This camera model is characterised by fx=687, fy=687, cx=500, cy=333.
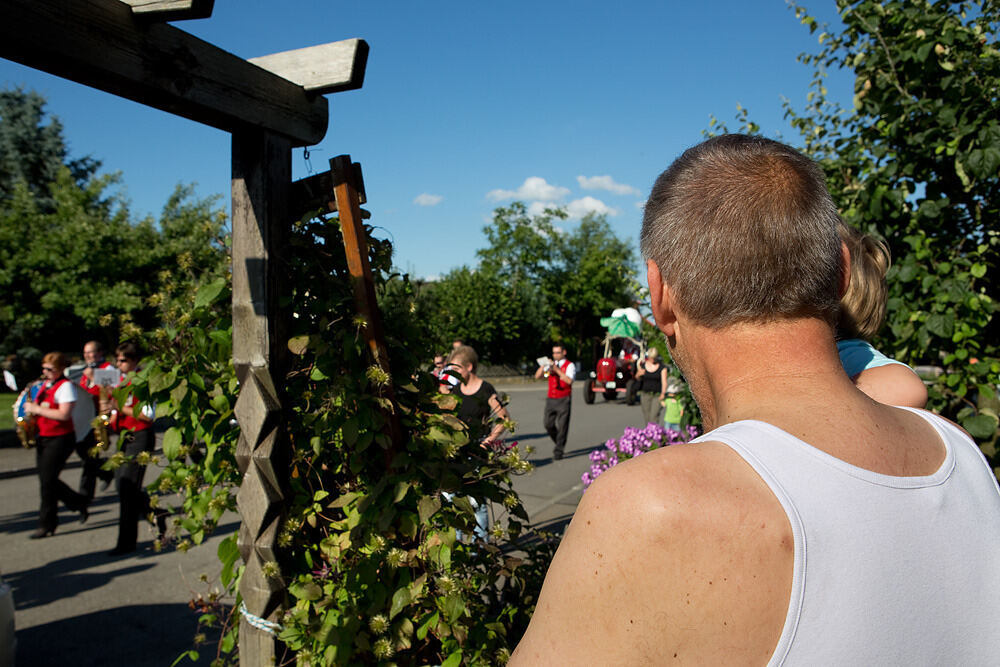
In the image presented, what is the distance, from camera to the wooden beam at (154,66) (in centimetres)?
152

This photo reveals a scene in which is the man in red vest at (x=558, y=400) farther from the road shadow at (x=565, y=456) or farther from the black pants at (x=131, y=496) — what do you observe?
the black pants at (x=131, y=496)

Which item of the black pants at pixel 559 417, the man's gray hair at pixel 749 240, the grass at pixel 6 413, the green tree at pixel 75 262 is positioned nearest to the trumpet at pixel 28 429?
the black pants at pixel 559 417

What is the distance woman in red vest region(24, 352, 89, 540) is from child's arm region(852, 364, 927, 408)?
7367 millimetres

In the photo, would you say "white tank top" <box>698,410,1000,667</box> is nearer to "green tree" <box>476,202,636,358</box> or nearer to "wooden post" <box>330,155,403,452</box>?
"wooden post" <box>330,155,403,452</box>

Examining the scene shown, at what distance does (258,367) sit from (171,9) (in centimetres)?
105

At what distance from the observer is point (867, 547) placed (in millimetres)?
806

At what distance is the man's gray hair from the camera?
93cm

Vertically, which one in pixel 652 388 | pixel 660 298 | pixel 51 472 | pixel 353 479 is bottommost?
pixel 51 472

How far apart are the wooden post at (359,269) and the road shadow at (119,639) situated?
2809 millimetres

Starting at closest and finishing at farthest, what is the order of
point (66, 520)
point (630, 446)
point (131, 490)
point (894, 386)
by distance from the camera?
point (894, 386)
point (630, 446)
point (131, 490)
point (66, 520)

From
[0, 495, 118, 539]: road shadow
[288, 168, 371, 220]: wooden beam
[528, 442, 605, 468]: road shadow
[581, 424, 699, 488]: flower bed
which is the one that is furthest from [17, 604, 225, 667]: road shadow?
[528, 442, 605, 468]: road shadow

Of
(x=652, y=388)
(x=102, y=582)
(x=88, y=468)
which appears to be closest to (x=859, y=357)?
(x=102, y=582)

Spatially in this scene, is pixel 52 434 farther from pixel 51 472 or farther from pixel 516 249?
pixel 516 249

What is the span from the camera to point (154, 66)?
1.80m
